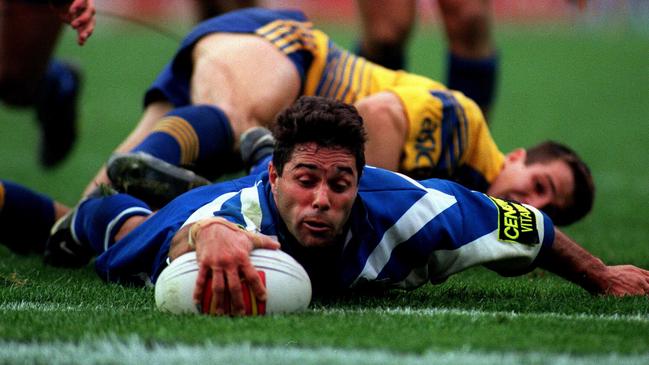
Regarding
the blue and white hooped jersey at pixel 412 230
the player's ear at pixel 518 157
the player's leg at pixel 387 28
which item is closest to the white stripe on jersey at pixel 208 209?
the blue and white hooped jersey at pixel 412 230

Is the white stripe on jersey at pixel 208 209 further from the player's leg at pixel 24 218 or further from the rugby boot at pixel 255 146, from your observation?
the player's leg at pixel 24 218

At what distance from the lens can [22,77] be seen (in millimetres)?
6648

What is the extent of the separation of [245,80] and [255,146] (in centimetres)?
59

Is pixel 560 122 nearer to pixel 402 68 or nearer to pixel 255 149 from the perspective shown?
pixel 402 68

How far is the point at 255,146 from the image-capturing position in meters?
4.84

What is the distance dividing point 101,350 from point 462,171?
2785mm

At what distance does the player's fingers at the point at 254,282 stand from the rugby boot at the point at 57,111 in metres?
4.21

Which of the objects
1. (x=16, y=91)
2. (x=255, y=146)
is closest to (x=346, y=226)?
(x=255, y=146)

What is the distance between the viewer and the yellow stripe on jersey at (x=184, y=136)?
16.2 ft

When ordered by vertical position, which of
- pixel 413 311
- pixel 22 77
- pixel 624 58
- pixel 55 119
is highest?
pixel 413 311

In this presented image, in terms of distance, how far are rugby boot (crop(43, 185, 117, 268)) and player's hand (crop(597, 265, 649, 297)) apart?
1.95 meters

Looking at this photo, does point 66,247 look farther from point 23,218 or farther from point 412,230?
point 412,230

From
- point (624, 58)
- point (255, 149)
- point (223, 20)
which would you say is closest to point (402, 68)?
point (223, 20)

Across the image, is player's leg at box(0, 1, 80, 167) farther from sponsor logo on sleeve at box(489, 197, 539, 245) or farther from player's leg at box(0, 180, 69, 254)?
sponsor logo on sleeve at box(489, 197, 539, 245)
